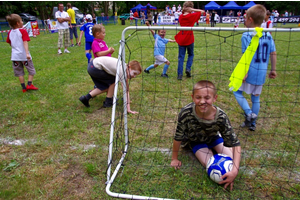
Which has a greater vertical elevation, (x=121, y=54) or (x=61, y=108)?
(x=121, y=54)

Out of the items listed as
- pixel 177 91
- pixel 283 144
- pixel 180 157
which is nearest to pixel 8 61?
pixel 177 91

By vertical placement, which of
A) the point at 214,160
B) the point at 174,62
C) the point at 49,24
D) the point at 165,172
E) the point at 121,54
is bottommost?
the point at 165,172

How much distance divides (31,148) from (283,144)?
3.39 m

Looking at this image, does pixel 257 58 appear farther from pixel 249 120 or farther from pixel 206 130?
pixel 206 130

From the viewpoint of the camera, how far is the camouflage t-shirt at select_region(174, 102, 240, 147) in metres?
2.27

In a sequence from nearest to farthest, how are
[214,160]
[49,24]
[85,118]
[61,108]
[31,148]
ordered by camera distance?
[214,160] < [31,148] < [85,118] < [61,108] < [49,24]

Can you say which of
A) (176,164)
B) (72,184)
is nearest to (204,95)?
(176,164)

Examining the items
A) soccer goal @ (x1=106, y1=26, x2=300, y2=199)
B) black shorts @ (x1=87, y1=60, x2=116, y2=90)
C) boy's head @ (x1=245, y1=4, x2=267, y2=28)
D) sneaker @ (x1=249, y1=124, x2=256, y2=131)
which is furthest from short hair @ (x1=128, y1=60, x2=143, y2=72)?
sneaker @ (x1=249, y1=124, x2=256, y2=131)

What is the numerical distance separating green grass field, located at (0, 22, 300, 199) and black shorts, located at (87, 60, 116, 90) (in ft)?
1.51

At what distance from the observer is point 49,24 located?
18.2 meters

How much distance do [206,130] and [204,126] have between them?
0.08 metres

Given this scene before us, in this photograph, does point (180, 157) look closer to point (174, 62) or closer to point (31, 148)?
point (31, 148)

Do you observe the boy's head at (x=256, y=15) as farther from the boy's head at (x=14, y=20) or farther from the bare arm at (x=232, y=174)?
the boy's head at (x=14, y=20)

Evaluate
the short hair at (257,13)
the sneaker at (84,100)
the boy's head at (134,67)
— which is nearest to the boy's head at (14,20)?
the sneaker at (84,100)
